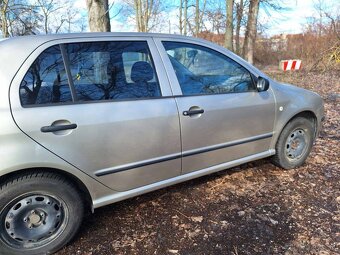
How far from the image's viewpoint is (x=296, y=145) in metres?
3.97

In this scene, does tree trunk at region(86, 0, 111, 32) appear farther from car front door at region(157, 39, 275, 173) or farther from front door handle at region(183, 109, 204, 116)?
front door handle at region(183, 109, 204, 116)

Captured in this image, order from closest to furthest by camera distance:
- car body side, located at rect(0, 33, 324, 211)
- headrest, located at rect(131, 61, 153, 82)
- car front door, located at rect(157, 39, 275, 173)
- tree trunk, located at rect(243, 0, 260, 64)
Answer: car body side, located at rect(0, 33, 324, 211)
headrest, located at rect(131, 61, 153, 82)
car front door, located at rect(157, 39, 275, 173)
tree trunk, located at rect(243, 0, 260, 64)

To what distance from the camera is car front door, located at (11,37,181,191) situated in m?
2.22

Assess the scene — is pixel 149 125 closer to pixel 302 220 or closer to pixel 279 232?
pixel 279 232

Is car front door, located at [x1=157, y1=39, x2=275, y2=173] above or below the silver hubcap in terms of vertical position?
above

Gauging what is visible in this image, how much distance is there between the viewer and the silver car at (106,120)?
2.19 m

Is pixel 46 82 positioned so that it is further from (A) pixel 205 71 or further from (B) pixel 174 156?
(A) pixel 205 71

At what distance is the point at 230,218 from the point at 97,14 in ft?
13.2

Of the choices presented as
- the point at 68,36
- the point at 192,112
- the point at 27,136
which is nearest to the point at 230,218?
the point at 192,112

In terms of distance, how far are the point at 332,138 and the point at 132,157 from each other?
413cm

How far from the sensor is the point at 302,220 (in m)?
2.93

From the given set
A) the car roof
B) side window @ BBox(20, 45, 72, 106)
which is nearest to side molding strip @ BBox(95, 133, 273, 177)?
side window @ BBox(20, 45, 72, 106)

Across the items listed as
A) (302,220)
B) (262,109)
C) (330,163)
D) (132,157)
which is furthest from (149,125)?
(330,163)

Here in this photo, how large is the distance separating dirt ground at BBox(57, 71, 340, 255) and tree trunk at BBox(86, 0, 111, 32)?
10.5 feet
